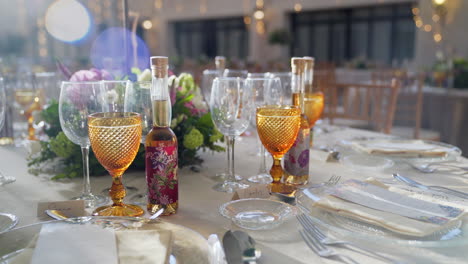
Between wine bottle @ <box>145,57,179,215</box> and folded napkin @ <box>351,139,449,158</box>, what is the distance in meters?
0.67

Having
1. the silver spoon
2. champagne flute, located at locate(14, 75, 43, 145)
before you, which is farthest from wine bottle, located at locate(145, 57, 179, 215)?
champagne flute, located at locate(14, 75, 43, 145)

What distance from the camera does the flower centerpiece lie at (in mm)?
1046

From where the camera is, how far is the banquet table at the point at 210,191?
0.65 metres

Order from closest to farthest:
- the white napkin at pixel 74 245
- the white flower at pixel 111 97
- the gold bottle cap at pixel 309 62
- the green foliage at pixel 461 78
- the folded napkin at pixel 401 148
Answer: the white napkin at pixel 74 245 → the white flower at pixel 111 97 → the gold bottle cap at pixel 309 62 → the folded napkin at pixel 401 148 → the green foliage at pixel 461 78

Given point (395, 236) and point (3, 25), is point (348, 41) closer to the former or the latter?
point (3, 25)

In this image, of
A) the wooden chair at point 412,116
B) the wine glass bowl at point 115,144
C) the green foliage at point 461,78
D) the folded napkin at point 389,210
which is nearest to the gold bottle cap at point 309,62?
the folded napkin at point 389,210

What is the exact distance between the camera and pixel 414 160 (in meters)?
1.16

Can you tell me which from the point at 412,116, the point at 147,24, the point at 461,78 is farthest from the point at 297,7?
the point at 412,116

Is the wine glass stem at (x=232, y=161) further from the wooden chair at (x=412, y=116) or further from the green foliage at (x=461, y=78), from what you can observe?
the green foliage at (x=461, y=78)

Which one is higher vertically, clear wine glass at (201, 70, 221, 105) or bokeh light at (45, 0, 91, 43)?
bokeh light at (45, 0, 91, 43)

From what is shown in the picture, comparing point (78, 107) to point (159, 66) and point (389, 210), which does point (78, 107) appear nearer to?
point (159, 66)

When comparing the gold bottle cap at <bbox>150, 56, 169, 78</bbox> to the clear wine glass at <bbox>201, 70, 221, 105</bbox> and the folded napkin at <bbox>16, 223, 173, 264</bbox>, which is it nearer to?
the folded napkin at <bbox>16, 223, 173, 264</bbox>

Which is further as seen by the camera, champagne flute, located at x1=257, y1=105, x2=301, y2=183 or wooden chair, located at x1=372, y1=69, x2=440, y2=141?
wooden chair, located at x1=372, y1=69, x2=440, y2=141

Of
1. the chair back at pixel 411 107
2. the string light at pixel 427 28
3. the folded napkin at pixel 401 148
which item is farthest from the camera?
the string light at pixel 427 28
